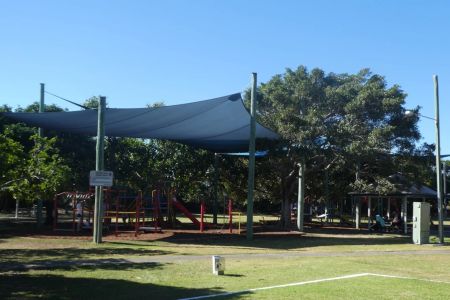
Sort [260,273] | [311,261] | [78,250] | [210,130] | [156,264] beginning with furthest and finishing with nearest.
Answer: [210,130] → [78,250] → [311,261] → [156,264] → [260,273]

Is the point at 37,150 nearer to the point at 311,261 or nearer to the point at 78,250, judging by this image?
the point at 78,250

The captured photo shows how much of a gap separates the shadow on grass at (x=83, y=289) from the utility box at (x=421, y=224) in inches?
577

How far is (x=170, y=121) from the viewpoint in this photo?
68.5 ft

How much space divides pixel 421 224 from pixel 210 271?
41.9 feet

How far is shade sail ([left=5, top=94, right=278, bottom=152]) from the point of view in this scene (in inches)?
779

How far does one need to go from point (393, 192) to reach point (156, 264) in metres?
18.8

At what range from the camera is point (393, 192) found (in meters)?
28.7

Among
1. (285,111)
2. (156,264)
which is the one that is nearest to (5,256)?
(156,264)

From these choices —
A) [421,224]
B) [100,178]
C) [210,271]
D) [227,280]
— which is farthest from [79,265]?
[421,224]

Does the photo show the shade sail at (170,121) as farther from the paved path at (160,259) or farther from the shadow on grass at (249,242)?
the paved path at (160,259)

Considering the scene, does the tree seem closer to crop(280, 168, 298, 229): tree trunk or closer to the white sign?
crop(280, 168, 298, 229): tree trunk

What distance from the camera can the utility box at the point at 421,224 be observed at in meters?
21.8

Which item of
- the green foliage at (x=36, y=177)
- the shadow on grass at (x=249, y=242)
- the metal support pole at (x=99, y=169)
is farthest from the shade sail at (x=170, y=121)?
the green foliage at (x=36, y=177)

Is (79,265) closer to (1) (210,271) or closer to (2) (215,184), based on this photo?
(1) (210,271)
